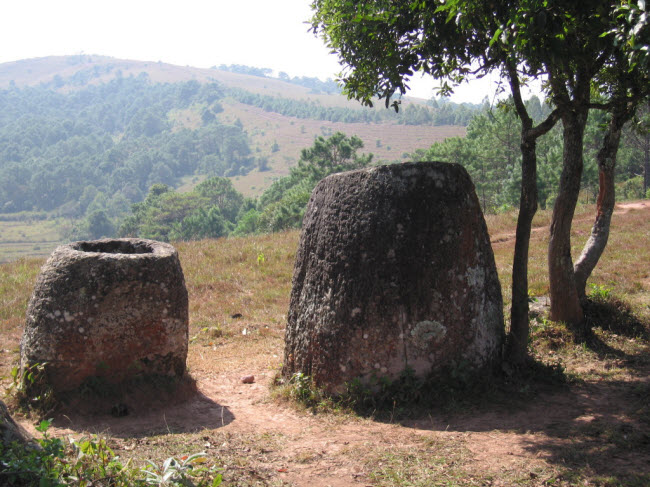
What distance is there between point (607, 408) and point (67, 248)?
5407mm

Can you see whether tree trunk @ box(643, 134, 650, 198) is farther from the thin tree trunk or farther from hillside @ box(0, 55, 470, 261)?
hillside @ box(0, 55, 470, 261)

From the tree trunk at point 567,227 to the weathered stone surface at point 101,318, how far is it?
4.40 metres

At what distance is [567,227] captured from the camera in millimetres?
6258

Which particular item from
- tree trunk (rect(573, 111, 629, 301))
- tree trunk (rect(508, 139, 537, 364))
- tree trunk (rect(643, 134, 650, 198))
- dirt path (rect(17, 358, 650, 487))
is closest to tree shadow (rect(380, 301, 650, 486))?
dirt path (rect(17, 358, 650, 487))

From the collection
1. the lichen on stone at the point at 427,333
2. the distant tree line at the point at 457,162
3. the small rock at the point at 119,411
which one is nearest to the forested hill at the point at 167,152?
the distant tree line at the point at 457,162

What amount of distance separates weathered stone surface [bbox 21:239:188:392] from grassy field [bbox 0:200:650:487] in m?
0.45

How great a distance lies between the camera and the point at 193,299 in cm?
1048

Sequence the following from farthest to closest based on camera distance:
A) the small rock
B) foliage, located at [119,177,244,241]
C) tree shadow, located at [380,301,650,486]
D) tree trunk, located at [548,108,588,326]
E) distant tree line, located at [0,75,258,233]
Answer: distant tree line, located at [0,75,258,233], foliage, located at [119,177,244,241], tree trunk, located at [548,108,588,326], the small rock, tree shadow, located at [380,301,650,486]

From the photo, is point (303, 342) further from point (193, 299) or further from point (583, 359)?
point (193, 299)

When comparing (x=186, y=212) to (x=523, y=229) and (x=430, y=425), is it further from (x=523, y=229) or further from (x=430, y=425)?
(x=430, y=425)

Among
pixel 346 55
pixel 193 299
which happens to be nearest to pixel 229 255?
pixel 193 299

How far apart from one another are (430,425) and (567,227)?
312cm

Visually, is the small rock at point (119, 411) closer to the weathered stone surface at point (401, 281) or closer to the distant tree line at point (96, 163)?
the weathered stone surface at point (401, 281)

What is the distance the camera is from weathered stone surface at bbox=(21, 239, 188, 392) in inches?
207
